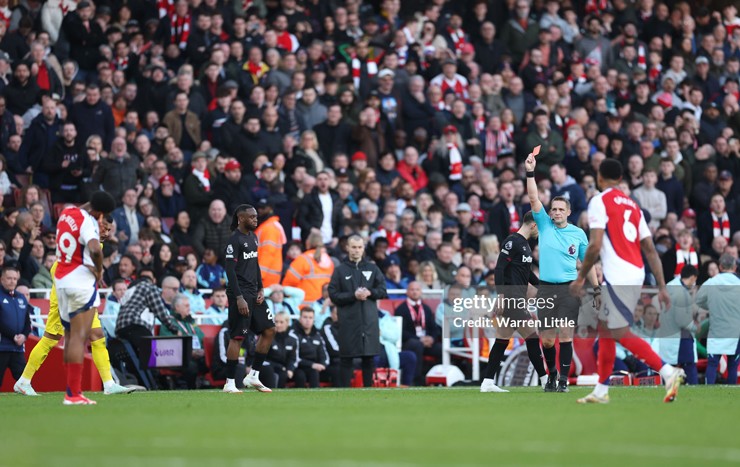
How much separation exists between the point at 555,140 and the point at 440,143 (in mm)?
2455

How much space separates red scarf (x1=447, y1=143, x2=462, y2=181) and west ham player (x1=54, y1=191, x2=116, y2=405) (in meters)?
12.6

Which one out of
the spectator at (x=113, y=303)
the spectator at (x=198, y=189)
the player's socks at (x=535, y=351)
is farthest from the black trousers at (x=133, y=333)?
the player's socks at (x=535, y=351)

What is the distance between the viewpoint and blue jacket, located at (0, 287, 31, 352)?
58.7ft

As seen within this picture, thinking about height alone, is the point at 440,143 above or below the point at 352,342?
above

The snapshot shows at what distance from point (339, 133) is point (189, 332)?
21.4 ft

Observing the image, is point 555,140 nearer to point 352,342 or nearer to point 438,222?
point 438,222

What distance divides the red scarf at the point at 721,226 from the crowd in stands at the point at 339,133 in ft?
0.13

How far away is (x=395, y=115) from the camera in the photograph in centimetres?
2633

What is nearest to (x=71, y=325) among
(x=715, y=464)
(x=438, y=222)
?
(x=715, y=464)

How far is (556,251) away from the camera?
1567cm

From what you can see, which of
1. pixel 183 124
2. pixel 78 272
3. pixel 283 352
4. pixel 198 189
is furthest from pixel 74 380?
pixel 183 124

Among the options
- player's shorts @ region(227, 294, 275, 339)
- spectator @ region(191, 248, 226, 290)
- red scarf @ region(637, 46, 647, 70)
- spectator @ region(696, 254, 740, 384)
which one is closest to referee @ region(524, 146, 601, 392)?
player's shorts @ region(227, 294, 275, 339)

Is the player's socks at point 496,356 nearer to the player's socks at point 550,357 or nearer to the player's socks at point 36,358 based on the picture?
the player's socks at point 550,357

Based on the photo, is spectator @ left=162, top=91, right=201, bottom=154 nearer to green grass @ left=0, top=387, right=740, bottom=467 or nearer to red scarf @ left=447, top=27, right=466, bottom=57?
red scarf @ left=447, top=27, right=466, bottom=57
